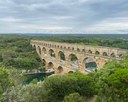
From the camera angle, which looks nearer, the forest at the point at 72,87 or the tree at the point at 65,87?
the forest at the point at 72,87

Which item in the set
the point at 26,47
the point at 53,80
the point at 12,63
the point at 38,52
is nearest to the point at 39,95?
the point at 53,80

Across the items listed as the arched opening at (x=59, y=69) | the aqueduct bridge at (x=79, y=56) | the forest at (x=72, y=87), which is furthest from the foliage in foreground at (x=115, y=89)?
the arched opening at (x=59, y=69)

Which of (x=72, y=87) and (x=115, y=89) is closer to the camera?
(x=115, y=89)

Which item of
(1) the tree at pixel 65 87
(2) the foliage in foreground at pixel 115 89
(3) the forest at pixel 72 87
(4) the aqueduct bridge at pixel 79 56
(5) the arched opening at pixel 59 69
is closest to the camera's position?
(2) the foliage in foreground at pixel 115 89

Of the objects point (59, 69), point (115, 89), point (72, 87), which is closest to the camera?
point (115, 89)

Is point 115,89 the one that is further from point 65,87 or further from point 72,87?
point 65,87

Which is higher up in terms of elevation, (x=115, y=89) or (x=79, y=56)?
(x=115, y=89)

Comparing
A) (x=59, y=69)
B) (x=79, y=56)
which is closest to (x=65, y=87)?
(x=79, y=56)

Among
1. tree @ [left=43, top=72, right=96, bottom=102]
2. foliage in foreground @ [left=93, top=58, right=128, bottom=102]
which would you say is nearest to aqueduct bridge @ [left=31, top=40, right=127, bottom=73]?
tree @ [left=43, top=72, right=96, bottom=102]

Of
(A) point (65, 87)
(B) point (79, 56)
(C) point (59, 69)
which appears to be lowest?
(C) point (59, 69)

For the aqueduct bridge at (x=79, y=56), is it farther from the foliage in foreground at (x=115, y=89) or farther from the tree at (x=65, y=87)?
the foliage in foreground at (x=115, y=89)

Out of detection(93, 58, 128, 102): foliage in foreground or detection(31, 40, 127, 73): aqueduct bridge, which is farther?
detection(31, 40, 127, 73): aqueduct bridge

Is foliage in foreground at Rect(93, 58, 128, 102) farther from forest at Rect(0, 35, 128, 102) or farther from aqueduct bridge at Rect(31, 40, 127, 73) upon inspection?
aqueduct bridge at Rect(31, 40, 127, 73)
